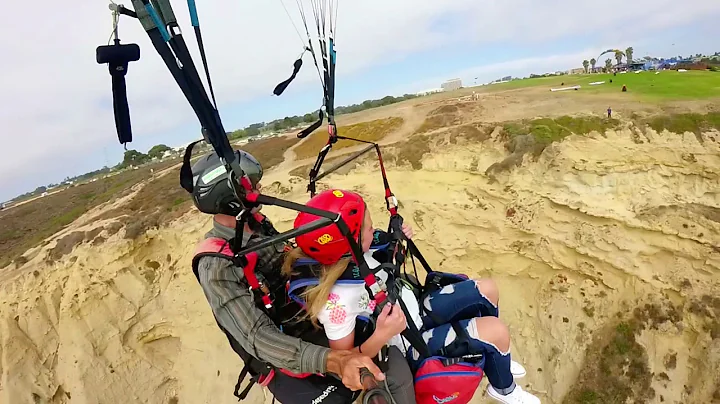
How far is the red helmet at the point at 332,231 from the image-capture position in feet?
9.76

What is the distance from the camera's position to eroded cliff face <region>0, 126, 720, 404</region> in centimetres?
973

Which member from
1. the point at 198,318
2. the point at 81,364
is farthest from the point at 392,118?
the point at 81,364

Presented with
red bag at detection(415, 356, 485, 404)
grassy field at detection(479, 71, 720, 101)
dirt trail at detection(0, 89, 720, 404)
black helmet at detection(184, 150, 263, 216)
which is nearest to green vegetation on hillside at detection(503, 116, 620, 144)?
dirt trail at detection(0, 89, 720, 404)

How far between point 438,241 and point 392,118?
21.5ft

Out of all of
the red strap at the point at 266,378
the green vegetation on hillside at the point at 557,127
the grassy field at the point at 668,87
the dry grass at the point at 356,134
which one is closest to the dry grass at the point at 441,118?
the dry grass at the point at 356,134

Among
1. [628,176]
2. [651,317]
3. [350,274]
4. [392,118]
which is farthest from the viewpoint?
[392,118]

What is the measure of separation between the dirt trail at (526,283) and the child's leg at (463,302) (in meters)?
7.33

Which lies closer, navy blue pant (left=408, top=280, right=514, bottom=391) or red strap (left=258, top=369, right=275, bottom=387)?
red strap (left=258, top=369, right=275, bottom=387)

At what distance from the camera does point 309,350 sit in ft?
9.45

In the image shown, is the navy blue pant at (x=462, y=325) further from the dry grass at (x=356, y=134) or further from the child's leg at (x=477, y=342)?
the dry grass at (x=356, y=134)

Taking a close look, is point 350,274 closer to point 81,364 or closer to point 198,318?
point 198,318

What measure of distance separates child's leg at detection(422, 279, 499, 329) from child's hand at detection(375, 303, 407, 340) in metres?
1.01

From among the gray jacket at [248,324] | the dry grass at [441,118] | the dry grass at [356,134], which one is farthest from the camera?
the dry grass at [356,134]

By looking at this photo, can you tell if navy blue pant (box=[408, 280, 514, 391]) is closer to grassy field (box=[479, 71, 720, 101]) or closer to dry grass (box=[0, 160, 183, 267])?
dry grass (box=[0, 160, 183, 267])
